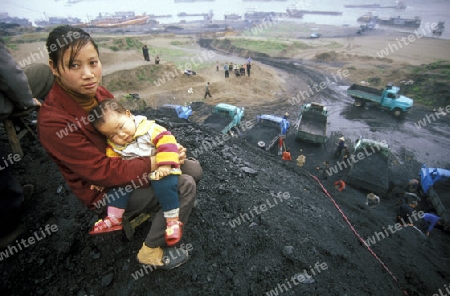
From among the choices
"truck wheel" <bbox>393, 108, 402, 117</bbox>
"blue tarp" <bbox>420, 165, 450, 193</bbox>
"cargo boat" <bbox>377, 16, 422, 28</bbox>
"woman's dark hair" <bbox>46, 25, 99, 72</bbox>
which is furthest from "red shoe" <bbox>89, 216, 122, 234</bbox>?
"cargo boat" <bbox>377, 16, 422, 28</bbox>

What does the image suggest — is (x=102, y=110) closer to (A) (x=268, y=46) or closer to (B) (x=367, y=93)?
(B) (x=367, y=93)

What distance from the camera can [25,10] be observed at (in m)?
108

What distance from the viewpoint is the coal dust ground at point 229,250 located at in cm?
283

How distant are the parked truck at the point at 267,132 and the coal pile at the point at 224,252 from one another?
6370 millimetres

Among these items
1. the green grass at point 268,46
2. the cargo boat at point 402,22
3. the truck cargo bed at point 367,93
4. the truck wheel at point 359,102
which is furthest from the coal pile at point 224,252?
the cargo boat at point 402,22

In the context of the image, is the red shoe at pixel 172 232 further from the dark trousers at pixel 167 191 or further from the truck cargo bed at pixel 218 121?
the truck cargo bed at pixel 218 121

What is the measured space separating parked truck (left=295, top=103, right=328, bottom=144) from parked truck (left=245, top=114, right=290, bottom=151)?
1277mm

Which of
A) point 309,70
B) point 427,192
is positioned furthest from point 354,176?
point 309,70

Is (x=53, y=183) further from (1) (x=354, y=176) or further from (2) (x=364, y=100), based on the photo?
(2) (x=364, y=100)

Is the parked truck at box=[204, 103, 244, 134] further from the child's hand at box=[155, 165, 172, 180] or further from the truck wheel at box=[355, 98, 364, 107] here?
the truck wheel at box=[355, 98, 364, 107]

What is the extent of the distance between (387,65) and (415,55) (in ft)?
33.5

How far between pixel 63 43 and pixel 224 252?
10.5 feet

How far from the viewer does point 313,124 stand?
1452 cm

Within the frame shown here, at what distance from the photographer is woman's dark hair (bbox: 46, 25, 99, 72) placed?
72.6 inches
